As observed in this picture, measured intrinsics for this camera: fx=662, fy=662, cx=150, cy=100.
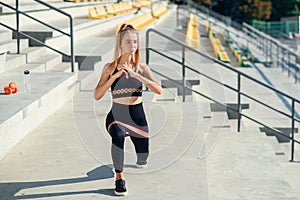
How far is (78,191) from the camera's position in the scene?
187 inches

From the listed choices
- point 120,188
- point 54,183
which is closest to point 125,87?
point 120,188

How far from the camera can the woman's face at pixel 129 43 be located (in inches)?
181

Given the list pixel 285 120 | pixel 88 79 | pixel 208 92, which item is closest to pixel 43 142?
pixel 88 79

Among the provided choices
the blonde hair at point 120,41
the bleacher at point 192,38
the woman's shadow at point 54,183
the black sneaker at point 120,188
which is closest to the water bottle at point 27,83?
the woman's shadow at point 54,183

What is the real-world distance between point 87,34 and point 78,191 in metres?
9.58

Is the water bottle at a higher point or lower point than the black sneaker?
higher

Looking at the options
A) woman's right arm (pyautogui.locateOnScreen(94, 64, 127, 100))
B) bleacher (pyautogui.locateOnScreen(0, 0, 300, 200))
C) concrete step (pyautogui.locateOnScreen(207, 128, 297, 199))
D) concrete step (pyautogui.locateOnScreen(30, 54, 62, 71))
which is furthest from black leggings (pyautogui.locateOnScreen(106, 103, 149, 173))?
concrete step (pyautogui.locateOnScreen(30, 54, 62, 71))

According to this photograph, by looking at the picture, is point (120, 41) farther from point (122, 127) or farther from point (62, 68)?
point (62, 68)

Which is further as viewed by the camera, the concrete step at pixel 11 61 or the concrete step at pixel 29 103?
the concrete step at pixel 11 61

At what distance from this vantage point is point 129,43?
462 centimetres

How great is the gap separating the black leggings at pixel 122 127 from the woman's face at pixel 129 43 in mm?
427

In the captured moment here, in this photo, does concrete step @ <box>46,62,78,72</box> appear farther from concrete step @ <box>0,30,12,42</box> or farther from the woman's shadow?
the woman's shadow

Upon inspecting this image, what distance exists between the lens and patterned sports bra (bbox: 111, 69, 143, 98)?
4.77 m

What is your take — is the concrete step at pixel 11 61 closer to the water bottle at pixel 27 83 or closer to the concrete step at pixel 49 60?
the concrete step at pixel 49 60
